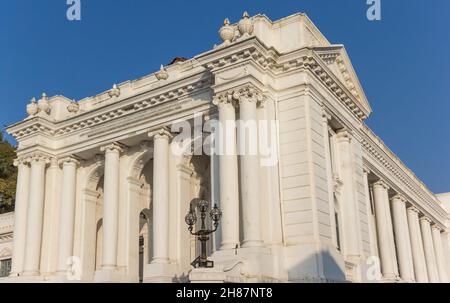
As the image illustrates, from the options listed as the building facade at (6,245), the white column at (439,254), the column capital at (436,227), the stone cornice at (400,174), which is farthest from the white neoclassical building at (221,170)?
the column capital at (436,227)

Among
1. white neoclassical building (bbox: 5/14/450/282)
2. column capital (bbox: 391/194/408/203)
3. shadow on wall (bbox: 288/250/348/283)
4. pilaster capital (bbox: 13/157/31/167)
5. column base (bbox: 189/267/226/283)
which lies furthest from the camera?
column capital (bbox: 391/194/408/203)

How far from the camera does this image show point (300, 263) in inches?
918

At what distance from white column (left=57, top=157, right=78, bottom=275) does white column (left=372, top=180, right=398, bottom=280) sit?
19.6 meters

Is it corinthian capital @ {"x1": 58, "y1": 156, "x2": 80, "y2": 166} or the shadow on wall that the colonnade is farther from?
corinthian capital @ {"x1": 58, "y1": 156, "x2": 80, "y2": 166}

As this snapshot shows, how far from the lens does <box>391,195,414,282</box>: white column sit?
137ft

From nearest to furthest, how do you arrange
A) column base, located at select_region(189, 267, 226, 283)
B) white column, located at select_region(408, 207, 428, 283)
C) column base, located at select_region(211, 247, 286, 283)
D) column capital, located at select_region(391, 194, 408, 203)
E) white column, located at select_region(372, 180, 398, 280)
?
column base, located at select_region(189, 267, 226, 283) < column base, located at select_region(211, 247, 286, 283) < white column, located at select_region(372, 180, 398, 280) < column capital, located at select_region(391, 194, 408, 203) < white column, located at select_region(408, 207, 428, 283)

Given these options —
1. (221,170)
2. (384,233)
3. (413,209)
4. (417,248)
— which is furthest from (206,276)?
(413,209)

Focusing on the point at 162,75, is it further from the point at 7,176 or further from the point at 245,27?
the point at 7,176

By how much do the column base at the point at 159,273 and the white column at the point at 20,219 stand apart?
8992 mm

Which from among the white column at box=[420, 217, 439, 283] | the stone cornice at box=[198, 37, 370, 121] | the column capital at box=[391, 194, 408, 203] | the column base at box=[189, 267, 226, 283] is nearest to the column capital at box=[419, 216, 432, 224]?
the white column at box=[420, 217, 439, 283]

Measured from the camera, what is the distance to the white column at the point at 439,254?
53.5 meters

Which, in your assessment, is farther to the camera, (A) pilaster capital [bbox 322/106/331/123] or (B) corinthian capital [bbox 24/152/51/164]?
(B) corinthian capital [bbox 24/152/51/164]
